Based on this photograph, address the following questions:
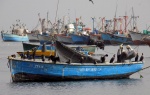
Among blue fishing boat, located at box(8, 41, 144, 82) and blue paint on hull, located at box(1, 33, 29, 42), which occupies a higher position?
blue fishing boat, located at box(8, 41, 144, 82)

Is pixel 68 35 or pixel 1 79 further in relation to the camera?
pixel 68 35

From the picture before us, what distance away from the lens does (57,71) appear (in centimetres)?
4003

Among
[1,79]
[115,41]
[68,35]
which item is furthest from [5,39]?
[1,79]

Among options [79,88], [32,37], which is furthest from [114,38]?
[79,88]

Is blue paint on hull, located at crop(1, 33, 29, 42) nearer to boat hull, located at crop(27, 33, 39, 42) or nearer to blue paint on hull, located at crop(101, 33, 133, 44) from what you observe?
boat hull, located at crop(27, 33, 39, 42)

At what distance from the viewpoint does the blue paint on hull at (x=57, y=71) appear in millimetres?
39656

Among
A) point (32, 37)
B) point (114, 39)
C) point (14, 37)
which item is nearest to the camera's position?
point (114, 39)

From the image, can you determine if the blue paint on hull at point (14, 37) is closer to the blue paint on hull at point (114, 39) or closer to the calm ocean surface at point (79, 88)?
the blue paint on hull at point (114, 39)

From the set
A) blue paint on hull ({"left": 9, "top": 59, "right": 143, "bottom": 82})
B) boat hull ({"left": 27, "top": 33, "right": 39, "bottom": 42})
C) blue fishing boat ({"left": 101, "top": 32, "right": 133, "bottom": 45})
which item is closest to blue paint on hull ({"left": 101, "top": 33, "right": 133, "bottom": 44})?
blue fishing boat ({"left": 101, "top": 32, "right": 133, "bottom": 45})

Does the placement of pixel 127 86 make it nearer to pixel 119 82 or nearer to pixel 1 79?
pixel 119 82

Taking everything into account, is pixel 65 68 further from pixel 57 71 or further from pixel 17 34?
pixel 17 34

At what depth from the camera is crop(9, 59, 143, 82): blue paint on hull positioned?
130ft

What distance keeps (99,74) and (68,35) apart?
103 m

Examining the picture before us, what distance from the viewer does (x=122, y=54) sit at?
4291 centimetres
